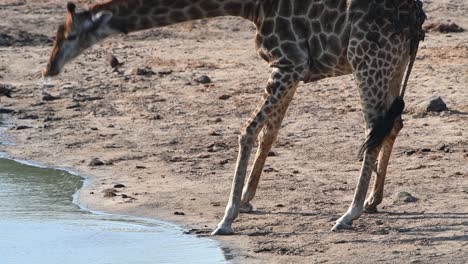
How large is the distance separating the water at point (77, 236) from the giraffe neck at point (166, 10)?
63.5 inches

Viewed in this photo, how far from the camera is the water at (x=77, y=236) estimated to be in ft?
30.3

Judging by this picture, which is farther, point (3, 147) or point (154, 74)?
point (154, 74)

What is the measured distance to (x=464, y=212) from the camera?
379 inches

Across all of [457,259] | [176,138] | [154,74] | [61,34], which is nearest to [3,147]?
[176,138]

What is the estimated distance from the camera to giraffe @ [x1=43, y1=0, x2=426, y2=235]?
30.8 feet

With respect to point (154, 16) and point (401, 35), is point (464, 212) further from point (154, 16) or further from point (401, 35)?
point (154, 16)

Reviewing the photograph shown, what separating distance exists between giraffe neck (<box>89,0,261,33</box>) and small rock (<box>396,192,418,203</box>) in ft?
6.28

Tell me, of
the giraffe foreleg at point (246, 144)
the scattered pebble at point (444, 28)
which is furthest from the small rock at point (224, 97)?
the giraffe foreleg at point (246, 144)

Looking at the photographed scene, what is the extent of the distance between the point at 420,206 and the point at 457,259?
157cm

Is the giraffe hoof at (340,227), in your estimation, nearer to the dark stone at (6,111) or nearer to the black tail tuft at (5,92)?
the dark stone at (6,111)

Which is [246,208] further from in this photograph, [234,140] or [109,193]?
[234,140]

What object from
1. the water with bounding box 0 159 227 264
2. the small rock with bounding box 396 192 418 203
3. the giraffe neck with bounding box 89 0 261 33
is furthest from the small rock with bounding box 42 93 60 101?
the small rock with bounding box 396 192 418 203

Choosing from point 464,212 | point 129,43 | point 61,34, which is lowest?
point 129,43

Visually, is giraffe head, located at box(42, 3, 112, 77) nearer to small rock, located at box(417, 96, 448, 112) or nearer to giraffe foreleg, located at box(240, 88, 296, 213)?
giraffe foreleg, located at box(240, 88, 296, 213)
